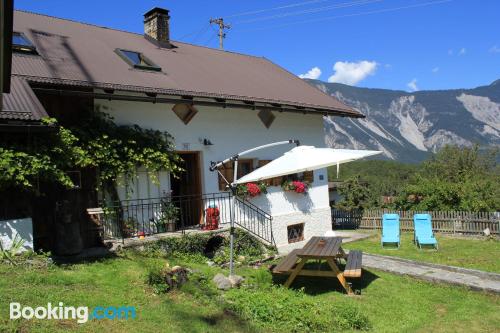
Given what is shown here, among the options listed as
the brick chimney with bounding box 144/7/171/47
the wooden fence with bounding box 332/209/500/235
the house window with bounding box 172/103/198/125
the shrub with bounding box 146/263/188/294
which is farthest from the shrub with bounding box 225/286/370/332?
the brick chimney with bounding box 144/7/171/47

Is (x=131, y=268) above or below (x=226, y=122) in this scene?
below

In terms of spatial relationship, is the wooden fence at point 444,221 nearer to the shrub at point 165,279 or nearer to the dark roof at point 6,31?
the shrub at point 165,279

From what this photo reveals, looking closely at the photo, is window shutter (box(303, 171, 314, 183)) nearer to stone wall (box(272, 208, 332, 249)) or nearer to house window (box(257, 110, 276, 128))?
stone wall (box(272, 208, 332, 249))

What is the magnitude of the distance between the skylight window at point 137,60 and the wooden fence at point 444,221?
11.1 metres

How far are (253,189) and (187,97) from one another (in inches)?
125

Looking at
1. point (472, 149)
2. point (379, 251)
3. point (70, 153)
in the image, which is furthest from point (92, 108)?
point (472, 149)

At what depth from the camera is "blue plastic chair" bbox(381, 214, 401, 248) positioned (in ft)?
42.4

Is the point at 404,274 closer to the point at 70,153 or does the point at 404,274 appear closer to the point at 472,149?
the point at 70,153

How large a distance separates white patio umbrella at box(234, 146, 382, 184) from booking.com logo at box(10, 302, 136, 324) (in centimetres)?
342

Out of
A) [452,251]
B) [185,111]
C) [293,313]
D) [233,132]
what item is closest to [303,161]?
[293,313]

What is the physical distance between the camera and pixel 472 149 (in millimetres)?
33375

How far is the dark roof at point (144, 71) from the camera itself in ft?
32.6

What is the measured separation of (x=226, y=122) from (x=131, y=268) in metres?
6.29

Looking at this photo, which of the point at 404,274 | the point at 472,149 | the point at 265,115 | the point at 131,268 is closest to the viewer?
the point at 131,268
